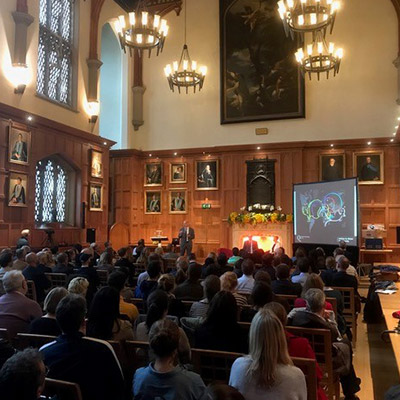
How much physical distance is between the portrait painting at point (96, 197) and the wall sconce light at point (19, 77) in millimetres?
4113

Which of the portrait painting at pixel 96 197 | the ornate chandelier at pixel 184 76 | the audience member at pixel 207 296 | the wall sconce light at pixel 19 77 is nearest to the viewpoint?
the audience member at pixel 207 296

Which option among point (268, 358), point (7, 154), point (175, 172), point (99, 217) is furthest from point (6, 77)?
point (268, 358)

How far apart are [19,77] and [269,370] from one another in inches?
446

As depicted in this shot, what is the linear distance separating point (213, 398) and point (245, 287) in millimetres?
4205

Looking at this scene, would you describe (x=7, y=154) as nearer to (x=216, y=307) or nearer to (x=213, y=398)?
(x=216, y=307)

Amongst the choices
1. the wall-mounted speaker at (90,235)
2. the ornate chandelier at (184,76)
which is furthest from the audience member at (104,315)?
the ornate chandelier at (184,76)

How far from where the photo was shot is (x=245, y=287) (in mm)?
5562

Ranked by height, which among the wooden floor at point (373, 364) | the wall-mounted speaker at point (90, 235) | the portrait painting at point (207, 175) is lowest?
the wooden floor at point (373, 364)

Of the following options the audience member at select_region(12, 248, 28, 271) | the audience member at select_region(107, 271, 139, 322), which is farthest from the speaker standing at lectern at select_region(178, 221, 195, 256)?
the audience member at select_region(107, 271, 139, 322)

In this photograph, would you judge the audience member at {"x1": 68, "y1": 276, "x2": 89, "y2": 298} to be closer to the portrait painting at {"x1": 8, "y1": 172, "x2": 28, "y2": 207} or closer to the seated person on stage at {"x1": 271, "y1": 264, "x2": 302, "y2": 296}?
the seated person on stage at {"x1": 271, "y1": 264, "x2": 302, "y2": 296}

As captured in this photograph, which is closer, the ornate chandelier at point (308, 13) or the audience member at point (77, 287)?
the audience member at point (77, 287)

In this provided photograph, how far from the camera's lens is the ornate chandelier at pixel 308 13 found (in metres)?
8.31

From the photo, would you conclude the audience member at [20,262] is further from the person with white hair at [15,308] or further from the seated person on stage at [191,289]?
the seated person on stage at [191,289]

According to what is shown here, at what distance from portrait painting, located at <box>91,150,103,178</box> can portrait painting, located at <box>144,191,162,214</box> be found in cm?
272
